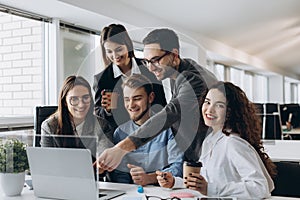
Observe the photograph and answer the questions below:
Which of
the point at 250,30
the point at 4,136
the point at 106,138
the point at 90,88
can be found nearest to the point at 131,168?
the point at 106,138

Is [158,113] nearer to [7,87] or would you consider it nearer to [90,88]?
[90,88]

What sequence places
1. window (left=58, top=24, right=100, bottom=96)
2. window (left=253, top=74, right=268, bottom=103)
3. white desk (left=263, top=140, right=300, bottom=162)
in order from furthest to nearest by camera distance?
window (left=253, top=74, right=268, bottom=103) → window (left=58, top=24, right=100, bottom=96) → white desk (left=263, top=140, right=300, bottom=162)

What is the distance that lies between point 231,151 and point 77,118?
0.66 m

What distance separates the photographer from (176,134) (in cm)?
145

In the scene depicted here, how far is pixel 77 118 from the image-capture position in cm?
161

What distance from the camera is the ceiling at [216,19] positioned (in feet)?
9.32

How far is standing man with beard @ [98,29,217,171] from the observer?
4.65 ft

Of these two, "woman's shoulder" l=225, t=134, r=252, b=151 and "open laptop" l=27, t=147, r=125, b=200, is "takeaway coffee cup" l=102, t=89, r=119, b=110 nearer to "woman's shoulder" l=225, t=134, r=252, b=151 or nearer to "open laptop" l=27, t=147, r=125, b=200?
"open laptop" l=27, t=147, r=125, b=200

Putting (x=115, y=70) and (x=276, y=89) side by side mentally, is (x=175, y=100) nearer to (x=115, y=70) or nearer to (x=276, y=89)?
(x=115, y=70)

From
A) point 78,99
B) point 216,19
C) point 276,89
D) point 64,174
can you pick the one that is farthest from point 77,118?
point 276,89

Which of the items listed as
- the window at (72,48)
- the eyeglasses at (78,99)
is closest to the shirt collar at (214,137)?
the eyeglasses at (78,99)

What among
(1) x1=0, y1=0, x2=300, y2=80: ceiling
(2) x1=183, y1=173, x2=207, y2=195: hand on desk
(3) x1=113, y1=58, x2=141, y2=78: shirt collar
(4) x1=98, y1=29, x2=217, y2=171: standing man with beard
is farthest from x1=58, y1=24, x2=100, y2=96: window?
(2) x1=183, y1=173, x2=207, y2=195: hand on desk

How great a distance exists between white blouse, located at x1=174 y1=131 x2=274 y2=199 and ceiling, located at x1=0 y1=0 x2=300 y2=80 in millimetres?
688

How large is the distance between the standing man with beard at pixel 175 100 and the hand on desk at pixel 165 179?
96 millimetres
